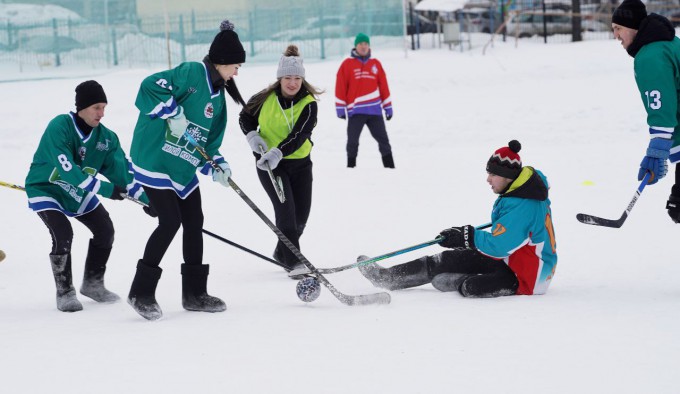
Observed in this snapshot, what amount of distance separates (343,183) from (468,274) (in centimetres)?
428

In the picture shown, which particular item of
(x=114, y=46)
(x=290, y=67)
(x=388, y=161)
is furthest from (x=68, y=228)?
(x=114, y=46)

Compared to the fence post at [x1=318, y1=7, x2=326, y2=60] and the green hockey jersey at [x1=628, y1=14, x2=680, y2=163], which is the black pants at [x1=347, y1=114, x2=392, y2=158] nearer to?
the green hockey jersey at [x1=628, y1=14, x2=680, y2=163]

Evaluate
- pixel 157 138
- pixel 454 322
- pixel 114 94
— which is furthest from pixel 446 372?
pixel 114 94

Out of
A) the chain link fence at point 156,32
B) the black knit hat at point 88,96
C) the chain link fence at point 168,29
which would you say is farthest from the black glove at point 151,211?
the chain link fence at point 156,32

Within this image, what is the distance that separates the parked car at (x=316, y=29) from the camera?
18.1m

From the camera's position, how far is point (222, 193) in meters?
9.05

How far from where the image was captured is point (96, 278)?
5395mm

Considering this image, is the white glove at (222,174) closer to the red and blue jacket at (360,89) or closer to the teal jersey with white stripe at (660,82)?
the teal jersey with white stripe at (660,82)

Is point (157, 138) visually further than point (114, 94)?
No

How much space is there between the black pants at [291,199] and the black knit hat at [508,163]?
1549mm

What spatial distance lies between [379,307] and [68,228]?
1.85 metres

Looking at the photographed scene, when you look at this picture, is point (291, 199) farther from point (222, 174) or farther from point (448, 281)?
point (448, 281)

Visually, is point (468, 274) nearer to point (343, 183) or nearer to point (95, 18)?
point (343, 183)

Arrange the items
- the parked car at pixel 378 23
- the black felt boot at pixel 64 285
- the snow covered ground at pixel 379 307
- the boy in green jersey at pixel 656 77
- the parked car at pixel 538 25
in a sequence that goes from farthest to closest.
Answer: the parked car at pixel 538 25 → the parked car at pixel 378 23 → the black felt boot at pixel 64 285 → the boy in green jersey at pixel 656 77 → the snow covered ground at pixel 379 307
